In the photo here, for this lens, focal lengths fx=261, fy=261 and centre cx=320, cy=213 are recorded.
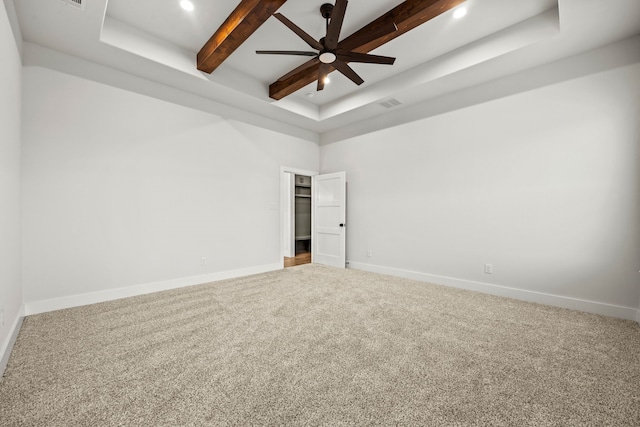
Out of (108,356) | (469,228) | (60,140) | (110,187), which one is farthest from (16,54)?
(469,228)

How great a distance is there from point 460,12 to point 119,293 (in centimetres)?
516

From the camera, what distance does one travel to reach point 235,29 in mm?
2740

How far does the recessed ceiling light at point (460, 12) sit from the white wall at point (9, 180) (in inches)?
157

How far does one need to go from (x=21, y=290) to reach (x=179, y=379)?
2428 millimetres

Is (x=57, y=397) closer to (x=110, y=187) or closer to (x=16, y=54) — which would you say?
(x=110, y=187)

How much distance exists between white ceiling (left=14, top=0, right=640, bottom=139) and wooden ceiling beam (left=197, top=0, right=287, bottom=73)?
110mm

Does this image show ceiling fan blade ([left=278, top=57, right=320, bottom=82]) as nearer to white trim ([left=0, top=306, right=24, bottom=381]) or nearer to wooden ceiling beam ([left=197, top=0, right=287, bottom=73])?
wooden ceiling beam ([left=197, top=0, right=287, bottom=73])

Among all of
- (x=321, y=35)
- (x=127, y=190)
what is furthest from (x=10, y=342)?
(x=321, y=35)

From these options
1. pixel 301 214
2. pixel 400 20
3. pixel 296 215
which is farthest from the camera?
pixel 301 214

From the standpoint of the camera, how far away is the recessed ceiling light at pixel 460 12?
272cm

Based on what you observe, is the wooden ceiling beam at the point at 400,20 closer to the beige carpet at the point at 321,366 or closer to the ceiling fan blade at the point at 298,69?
the ceiling fan blade at the point at 298,69

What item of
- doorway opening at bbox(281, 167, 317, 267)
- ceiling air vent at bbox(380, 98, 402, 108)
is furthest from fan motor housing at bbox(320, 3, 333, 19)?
doorway opening at bbox(281, 167, 317, 267)

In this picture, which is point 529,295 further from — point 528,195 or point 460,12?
point 460,12

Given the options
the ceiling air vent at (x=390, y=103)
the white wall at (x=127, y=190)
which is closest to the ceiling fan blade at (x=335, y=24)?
the ceiling air vent at (x=390, y=103)
